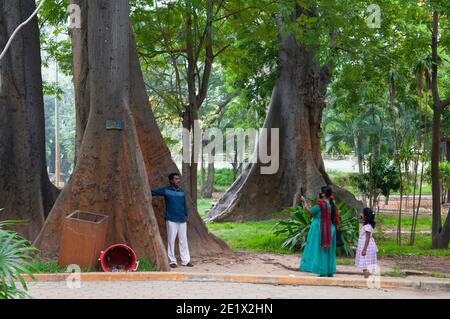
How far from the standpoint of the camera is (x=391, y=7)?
22438 millimetres

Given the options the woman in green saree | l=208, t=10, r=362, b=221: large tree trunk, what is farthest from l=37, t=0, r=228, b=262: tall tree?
A: l=208, t=10, r=362, b=221: large tree trunk

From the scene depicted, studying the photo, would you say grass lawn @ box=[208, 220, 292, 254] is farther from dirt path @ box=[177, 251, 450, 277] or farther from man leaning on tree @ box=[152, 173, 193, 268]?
man leaning on tree @ box=[152, 173, 193, 268]

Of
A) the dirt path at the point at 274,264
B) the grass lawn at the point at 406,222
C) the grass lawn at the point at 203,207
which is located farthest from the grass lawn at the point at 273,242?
the grass lawn at the point at 203,207

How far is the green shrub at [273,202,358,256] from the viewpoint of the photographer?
1741 cm

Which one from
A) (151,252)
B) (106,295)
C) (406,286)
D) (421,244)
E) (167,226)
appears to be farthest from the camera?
(421,244)

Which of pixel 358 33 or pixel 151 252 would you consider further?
pixel 358 33

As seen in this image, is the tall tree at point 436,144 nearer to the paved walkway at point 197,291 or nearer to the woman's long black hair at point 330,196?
the woman's long black hair at point 330,196

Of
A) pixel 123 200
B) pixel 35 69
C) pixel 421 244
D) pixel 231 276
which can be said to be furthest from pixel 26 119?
pixel 421 244

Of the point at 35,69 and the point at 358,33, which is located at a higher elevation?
the point at 358,33

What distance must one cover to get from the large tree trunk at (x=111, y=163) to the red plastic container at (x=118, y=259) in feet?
1.28

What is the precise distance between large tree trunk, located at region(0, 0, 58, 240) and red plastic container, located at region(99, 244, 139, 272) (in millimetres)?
2876

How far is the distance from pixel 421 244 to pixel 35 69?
10.7 meters

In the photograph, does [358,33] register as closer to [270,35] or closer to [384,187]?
[270,35]

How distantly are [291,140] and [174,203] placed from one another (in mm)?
12756
